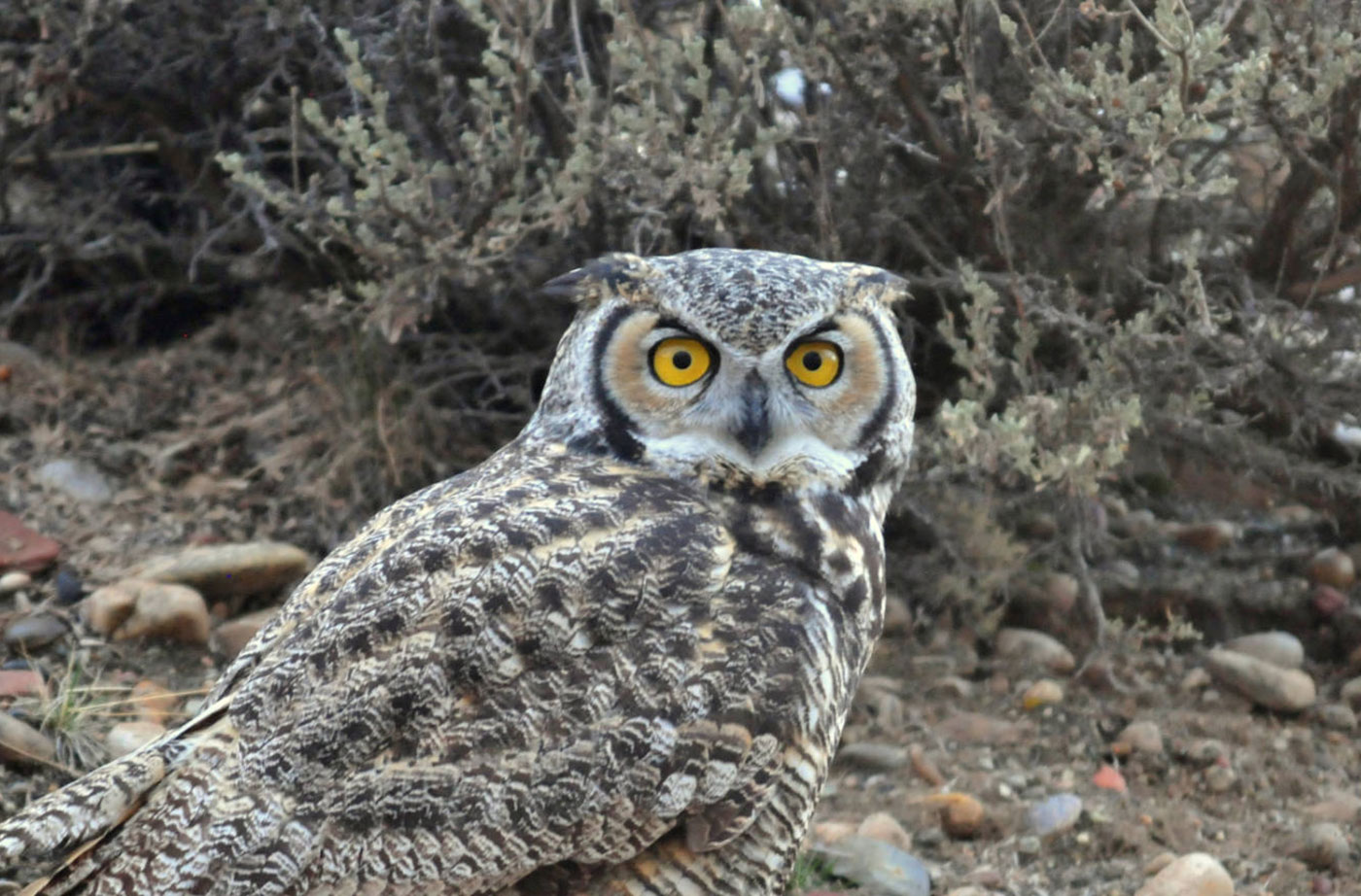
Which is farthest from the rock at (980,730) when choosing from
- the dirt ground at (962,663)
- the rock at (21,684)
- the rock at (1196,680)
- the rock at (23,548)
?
the rock at (23,548)

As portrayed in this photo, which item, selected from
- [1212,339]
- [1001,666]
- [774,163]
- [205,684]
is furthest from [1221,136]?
[205,684]

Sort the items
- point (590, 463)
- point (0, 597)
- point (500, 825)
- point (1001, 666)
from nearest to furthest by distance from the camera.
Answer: point (500, 825), point (590, 463), point (0, 597), point (1001, 666)

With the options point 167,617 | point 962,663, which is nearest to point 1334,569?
point 962,663

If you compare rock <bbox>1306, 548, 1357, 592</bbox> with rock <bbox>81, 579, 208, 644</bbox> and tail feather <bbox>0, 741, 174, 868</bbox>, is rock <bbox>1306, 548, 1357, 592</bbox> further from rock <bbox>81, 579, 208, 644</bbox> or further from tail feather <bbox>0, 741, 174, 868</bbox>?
tail feather <bbox>0, 741, 174, 868</bbox>

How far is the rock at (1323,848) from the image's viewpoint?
3.12m

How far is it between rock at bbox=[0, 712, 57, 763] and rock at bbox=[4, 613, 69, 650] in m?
0.43

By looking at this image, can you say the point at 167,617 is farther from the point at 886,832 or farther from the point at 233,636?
the point at 886,832

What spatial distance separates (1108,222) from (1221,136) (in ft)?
1.08

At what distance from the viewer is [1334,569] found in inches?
158

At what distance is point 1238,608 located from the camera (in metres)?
4.06

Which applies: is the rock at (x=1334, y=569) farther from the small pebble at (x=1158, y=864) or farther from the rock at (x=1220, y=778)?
the small pebble at (x=1158, y=864)

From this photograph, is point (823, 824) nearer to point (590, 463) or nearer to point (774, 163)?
point (590, 463)

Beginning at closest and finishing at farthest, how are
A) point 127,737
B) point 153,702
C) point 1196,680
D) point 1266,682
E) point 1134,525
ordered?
point 127,737 < point 153,702 < point 1266,682 < point 1196,680 < point 1134,525

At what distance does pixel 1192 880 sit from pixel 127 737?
2.17m
